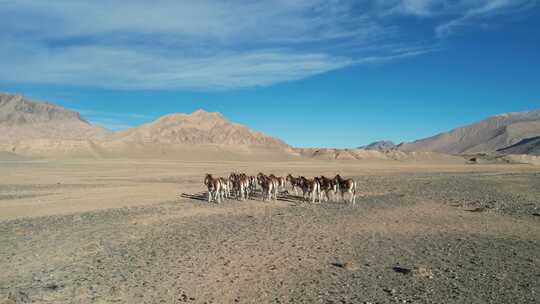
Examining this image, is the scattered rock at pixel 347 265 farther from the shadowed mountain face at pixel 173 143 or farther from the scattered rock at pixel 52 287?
the shadowed mountain face at pixel 173 143

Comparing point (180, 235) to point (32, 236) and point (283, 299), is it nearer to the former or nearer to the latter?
point (32, 236)

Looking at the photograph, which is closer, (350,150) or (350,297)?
(350,297)

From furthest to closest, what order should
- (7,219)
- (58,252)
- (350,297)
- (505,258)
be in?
(7,219) < (58,252) < (505,258) < (350,297)

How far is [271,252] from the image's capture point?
1209 centimetres

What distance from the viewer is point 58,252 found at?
12.3 meters

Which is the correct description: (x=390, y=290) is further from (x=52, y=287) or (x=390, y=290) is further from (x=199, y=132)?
(x=199, y=132)

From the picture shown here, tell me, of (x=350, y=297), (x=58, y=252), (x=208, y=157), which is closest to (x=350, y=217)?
(x=350, y=297)

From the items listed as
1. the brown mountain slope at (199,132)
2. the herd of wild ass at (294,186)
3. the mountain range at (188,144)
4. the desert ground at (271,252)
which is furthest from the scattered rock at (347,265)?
the brown mountain slope at (199,132)

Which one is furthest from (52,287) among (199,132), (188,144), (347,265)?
(199,132)

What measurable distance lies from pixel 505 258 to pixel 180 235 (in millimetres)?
9584

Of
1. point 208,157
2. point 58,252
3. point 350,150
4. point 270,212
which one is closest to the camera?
point 58,252

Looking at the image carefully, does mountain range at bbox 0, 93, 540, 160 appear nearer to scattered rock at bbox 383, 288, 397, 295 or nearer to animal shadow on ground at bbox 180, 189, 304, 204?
animal shadow on ground at bbox 180, 189, 304, 204

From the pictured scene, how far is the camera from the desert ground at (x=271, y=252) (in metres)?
8.86

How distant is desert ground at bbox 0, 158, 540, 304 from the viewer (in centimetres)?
886
